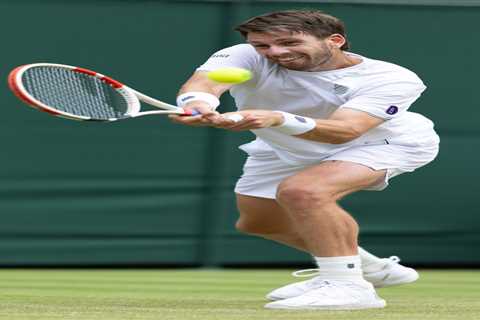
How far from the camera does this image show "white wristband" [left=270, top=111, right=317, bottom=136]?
15.6ft

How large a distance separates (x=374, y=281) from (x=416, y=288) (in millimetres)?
1127

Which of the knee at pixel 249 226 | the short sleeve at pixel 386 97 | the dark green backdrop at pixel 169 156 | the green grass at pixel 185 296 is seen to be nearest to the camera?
the green grass at pixel 185 296

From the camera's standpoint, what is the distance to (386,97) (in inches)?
201

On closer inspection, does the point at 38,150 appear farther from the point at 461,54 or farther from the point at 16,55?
the point at 461,54

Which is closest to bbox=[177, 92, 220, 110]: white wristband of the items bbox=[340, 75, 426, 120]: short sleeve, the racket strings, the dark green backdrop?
the racket strings

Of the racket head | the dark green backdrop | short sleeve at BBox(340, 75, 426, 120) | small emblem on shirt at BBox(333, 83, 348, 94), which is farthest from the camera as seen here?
the dark green backdrop

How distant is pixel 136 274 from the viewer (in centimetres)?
794

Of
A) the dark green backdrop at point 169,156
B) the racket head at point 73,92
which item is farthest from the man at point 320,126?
the dark green backdrop at point 169,156

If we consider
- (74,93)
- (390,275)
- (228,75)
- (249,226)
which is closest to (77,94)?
(74,93)

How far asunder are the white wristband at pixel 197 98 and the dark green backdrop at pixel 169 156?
3472mm

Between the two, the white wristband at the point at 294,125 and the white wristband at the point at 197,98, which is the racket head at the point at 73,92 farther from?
the white wristband at the point at 294,125

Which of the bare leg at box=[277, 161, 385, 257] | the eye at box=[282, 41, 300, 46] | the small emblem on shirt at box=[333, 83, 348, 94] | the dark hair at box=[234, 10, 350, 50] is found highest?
the dark hair at box=[234, 10, 350, 50]

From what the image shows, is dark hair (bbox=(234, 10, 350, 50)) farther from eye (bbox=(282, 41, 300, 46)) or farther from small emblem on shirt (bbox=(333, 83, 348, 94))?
small emblem on shirt (bbox=(333, 83, 348, 94))

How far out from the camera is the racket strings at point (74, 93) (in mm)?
4570
